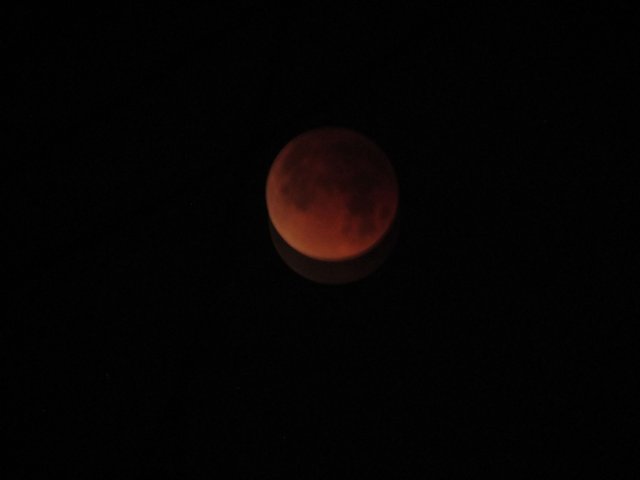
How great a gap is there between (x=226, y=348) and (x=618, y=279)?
Result: 2549mm

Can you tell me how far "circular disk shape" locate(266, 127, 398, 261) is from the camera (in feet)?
10.1

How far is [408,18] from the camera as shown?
4.40m

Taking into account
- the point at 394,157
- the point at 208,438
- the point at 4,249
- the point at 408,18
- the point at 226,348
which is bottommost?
the point at 208,438

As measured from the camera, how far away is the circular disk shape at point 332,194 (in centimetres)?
309

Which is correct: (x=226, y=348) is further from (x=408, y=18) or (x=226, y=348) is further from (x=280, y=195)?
(x=408, y=18)

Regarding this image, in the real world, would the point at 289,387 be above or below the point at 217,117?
below

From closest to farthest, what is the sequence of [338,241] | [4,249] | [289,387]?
[338,241], [4,249], [289,387]

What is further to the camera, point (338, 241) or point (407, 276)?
point (407, 276)

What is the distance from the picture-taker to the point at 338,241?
318cm

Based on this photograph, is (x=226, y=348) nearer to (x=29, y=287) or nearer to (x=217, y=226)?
(x=217, y=226)

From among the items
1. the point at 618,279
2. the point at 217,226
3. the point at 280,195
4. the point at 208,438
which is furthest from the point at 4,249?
the point at 618,279

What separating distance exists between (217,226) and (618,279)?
2.58 m

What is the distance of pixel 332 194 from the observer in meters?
3.07

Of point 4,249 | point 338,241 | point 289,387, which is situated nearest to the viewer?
point 338,241
